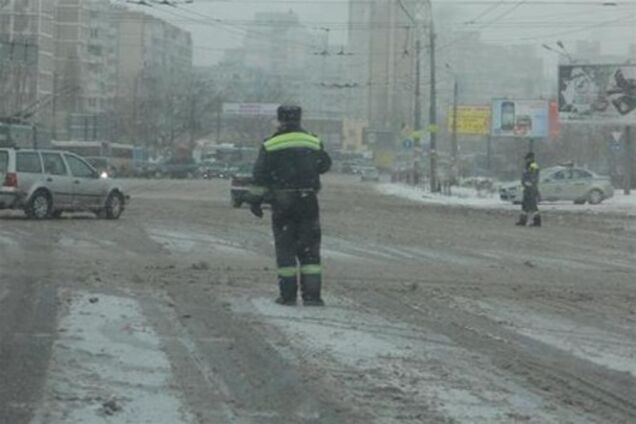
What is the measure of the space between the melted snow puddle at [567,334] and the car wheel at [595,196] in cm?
3904

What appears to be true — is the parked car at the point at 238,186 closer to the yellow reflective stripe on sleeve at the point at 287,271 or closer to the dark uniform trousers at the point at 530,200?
the dark uniform trousers at the point at 530,200

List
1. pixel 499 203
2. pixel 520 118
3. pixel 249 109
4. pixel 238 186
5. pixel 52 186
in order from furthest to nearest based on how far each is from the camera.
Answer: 1. pixel 249 109
2. pixel 520 118
3. pixel 499 203
4. pixel 238 186
5. pixel 52 186

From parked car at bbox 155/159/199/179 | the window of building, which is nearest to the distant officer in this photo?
the window of building

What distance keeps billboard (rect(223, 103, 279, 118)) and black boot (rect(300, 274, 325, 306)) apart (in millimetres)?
80584

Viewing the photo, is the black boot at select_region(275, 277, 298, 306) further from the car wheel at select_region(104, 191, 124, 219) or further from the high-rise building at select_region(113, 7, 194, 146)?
the high-rise building at select_region(113, 7, 194, 146)

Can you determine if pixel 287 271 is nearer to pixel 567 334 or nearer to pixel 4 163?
pixel 567 334

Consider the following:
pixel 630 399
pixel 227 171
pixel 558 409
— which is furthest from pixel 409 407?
pixel 227 171

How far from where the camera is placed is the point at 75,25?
9831 cm

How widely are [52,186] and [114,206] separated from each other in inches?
86.1

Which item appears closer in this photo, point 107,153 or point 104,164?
point 104,164

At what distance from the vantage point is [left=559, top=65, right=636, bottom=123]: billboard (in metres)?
57.9

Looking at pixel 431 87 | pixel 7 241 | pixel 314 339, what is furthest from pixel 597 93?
pixel 314 339

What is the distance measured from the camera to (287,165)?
10938 mm

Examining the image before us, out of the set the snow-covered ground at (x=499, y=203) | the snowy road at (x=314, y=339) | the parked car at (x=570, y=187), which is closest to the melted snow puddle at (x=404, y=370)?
the snowy road at (x=314, y=339)
